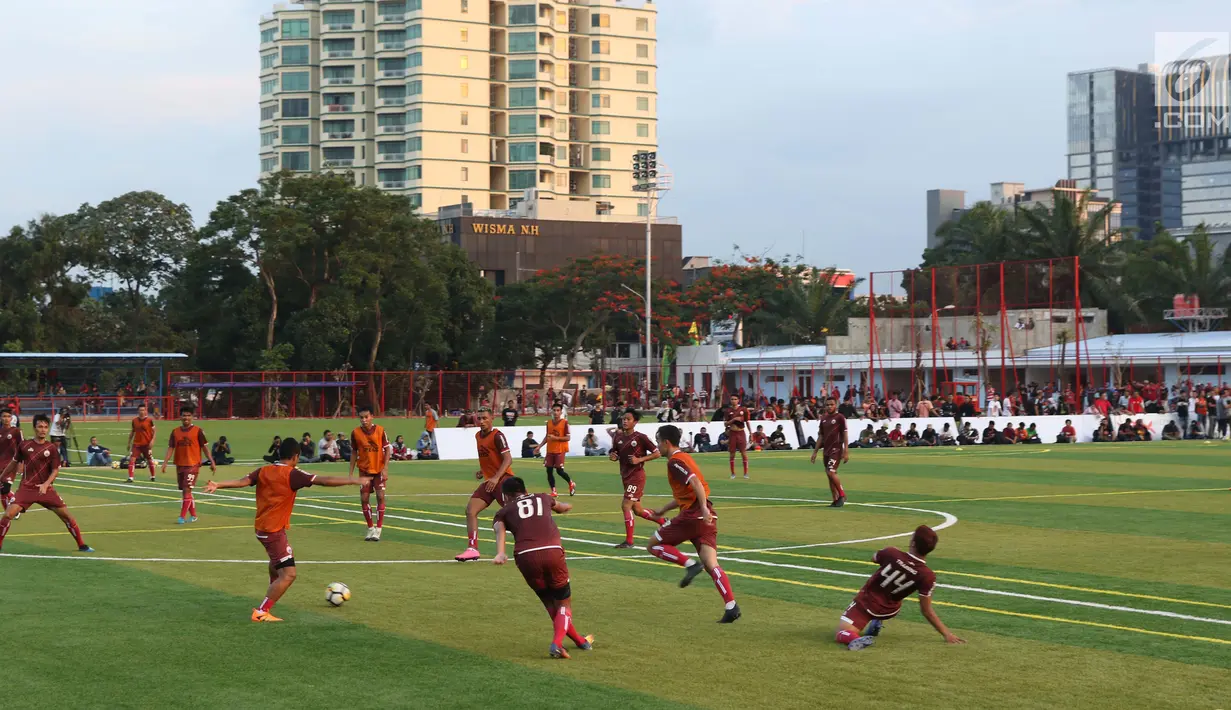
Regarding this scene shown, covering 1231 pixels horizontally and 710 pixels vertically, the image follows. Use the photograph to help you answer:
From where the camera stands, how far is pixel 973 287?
256 feet

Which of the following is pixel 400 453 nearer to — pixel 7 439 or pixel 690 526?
pixel 7 439

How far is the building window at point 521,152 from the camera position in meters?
159

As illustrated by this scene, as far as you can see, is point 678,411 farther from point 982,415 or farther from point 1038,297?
point 1038,297

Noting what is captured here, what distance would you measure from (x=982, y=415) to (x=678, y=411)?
12.7m

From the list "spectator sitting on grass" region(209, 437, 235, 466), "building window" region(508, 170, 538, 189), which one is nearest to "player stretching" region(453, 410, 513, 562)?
"spectator sitting on grass" region(209, 437, 235, 466)

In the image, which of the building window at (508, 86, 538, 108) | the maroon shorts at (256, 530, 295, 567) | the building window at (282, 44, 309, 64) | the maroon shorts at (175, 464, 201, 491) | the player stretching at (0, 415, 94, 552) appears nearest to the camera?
the maroon shorts at (256, 530, 295, 567)

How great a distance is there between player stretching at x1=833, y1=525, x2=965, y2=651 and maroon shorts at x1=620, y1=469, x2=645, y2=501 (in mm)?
8033

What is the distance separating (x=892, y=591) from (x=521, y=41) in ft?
490

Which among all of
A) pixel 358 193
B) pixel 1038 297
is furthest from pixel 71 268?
pixel 1038 297

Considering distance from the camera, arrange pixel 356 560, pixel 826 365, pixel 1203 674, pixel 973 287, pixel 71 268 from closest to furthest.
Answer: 1. pixel 1203 674
2. pixel 356 560
3. pixel 973 287
4. pixel 826 365
5. pixel 71 268

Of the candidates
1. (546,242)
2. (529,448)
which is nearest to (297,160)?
(546,242)

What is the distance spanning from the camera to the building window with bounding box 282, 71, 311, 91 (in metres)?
162

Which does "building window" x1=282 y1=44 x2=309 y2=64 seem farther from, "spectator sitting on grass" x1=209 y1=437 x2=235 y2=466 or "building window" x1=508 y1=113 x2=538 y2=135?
"spectator sitting on grass" x1=209 y1=437 x2=235 y2=466

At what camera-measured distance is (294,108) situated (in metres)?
163
